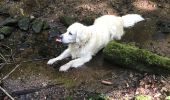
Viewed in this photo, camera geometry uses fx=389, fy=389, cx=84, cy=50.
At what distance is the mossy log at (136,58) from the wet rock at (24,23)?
7.57 feet

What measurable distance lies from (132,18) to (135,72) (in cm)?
197

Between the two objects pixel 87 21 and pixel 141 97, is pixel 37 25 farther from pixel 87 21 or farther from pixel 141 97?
pixel 141 97

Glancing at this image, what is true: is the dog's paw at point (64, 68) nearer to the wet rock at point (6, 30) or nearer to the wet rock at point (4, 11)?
the wet rock at point (6, 30)

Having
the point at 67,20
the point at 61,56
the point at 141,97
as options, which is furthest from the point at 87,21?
the point at 141,97

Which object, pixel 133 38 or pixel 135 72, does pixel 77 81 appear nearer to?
pixel 135 72

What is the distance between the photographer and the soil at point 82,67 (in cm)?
712

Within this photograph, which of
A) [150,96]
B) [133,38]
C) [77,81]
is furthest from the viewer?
[133,38]

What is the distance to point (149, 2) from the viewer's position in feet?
32.4

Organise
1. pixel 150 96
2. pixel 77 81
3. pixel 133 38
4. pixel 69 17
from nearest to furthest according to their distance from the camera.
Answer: pixel 150 96
pixel 77 81
pixel 133 38
pixel 69 17

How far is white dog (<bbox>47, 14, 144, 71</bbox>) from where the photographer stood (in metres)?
7.66

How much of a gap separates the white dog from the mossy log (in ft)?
1.45

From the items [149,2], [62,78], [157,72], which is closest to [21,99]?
[62,78]

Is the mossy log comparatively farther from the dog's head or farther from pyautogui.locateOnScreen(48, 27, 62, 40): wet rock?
pyautogui.locateOnScreen(48, 27, 62, 40): wet rock

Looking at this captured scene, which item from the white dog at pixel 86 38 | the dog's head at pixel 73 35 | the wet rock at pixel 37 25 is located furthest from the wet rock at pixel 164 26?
the wet rock at pixel 37 25
